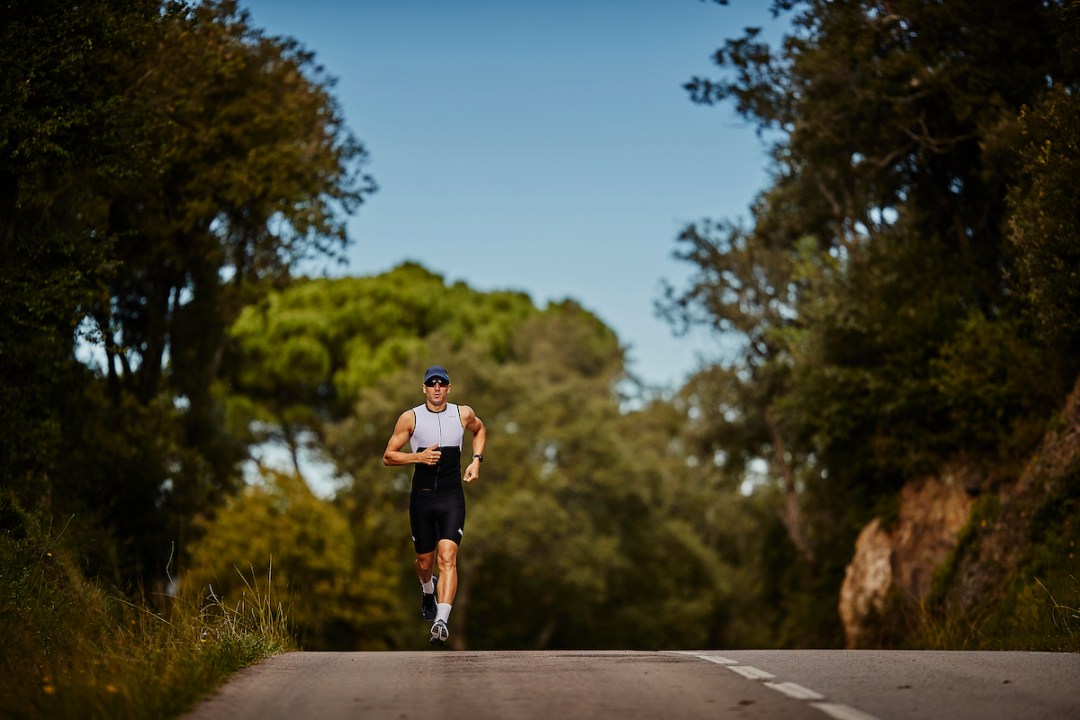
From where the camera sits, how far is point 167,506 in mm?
25547

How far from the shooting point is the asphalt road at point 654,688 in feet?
22.2

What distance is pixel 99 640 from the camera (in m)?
10.5

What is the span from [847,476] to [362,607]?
20.7 m

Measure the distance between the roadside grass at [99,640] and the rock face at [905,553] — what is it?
15.2 meters

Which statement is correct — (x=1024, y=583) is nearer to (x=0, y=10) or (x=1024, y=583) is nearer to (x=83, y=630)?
(x=83, y=630)

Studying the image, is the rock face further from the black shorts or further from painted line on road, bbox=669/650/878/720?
painted line on road, bbox=669/650/878/720

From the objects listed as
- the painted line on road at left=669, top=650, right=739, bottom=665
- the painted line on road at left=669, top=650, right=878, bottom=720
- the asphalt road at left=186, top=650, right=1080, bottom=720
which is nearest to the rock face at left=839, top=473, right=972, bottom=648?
the painted line on road at left=669, top=650, right=739, bottom=665

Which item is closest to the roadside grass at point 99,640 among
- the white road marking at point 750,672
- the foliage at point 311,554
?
the white road marking at point 750,672

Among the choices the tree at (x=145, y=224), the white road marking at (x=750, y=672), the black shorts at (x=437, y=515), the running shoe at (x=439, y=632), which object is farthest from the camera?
the tree at (x=145, y=224)

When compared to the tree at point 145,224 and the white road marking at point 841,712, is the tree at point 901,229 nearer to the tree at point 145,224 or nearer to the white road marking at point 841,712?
the tree at point 145,224

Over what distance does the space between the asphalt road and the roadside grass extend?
315mm

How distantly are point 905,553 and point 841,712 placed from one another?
64.0 feet

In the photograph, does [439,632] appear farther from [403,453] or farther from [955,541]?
[955,541]

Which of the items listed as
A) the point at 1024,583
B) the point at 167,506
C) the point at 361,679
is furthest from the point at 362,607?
the point at 361,679
